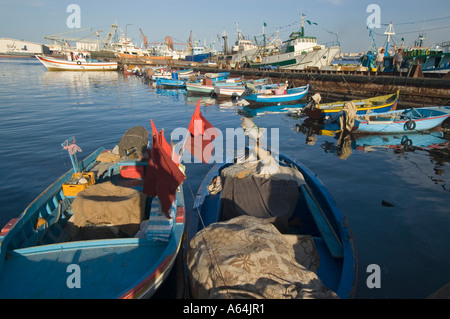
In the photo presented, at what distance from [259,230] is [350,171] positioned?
406 inches

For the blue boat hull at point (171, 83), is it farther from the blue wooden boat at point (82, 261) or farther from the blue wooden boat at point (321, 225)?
the blue wooden boat at point (82, 261)

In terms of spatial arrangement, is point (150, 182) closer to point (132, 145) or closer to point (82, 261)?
point (82, 261)

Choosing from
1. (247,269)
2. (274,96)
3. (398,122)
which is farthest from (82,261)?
(274,96)

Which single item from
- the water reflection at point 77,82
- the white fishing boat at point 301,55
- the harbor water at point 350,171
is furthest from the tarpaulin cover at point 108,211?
the white fishing boat at point 301,55

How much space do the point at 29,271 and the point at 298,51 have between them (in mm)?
53171

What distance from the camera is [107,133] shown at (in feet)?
64.8

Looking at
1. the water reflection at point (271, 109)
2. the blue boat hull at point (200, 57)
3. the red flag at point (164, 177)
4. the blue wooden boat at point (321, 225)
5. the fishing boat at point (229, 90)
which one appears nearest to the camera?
the blue wooden boat at point (321, 225)

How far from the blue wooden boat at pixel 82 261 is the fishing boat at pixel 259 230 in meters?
0.81

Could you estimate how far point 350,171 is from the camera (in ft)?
41.4

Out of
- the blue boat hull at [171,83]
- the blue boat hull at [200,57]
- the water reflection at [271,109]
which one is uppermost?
the blue boat hull at [200,57]

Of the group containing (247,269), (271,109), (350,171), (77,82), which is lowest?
(350,171)

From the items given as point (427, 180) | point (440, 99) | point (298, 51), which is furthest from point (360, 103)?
point (298, 51)

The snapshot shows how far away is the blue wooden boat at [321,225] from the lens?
15.4 ft
